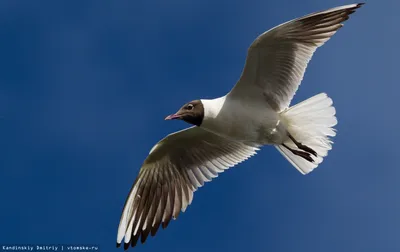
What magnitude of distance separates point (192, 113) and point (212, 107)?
23cm

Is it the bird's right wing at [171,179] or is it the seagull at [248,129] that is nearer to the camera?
the seagull at [248,129]

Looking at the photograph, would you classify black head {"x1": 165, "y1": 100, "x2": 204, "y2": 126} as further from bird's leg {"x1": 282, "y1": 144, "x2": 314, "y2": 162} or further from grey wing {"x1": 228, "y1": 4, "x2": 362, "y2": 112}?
bird's leg {"x1": 282, "y1": 144, "x2": 314, "y2": 162}

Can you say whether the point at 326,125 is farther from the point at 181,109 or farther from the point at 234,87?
the point at 181,109

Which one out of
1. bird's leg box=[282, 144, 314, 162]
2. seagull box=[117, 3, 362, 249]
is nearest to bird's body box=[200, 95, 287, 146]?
seagull box=[117, 3, 362, 249]

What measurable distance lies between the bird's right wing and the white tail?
75 centimetres

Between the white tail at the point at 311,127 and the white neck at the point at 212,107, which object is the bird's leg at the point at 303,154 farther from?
Result: the white neck at the point at 212,107

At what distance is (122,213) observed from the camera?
26.7ft

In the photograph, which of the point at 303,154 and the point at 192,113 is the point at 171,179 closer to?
the point at 192,113

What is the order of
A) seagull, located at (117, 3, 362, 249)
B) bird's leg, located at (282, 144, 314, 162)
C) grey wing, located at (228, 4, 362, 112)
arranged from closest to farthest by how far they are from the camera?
grey wing, located at (228, 4, 362, 112)
seagull, located at (117, 3, 362, 249)
bird's leg, located at (282, 144, 314, 162)

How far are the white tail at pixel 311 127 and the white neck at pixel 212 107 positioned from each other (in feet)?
2.49

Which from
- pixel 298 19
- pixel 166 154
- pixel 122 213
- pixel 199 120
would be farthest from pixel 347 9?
pixel 122 213

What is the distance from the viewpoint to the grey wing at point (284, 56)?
6945 millimetres

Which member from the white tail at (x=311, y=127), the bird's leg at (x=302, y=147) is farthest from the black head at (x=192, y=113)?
the bird's leg at (x=302, y=147)

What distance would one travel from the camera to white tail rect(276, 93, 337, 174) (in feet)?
24.0
